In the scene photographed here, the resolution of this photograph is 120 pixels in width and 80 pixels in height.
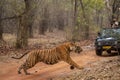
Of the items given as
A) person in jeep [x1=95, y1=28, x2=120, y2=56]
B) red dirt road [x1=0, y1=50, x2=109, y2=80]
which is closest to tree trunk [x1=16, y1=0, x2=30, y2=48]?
red dirt road [x1=0, y1=50, x2=109, y2=80]

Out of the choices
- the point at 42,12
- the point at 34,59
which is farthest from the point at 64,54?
the point at 42,12

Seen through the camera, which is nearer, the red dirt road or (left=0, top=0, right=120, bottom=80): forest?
the red dirt road

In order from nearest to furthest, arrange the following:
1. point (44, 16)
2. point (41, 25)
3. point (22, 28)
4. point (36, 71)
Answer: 1. point (36, 71)
2. point (22, 28)
3. point (41, 25)
4. point (44, 16)

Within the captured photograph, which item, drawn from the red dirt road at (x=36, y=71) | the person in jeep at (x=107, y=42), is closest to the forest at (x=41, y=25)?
the red dirt road at (x=36, y=71)

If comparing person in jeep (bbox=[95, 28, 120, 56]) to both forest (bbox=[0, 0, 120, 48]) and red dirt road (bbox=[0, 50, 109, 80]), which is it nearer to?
red dirt road (bbox=[0, 50, 109, 80])

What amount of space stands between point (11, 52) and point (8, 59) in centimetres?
312

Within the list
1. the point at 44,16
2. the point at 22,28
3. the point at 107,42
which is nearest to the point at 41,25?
the point at 44,16

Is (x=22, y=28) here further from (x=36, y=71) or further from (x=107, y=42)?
(x=36, y=71)

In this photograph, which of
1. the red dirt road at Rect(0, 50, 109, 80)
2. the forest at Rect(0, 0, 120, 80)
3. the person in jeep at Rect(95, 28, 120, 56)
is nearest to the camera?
the red dirt road at Rect(0, 50, 109, 80)

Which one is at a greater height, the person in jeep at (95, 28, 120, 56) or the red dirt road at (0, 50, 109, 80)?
the person in jeep at (95, 28, 120, 56)

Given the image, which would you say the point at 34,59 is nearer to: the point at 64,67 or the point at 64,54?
the point at 64,54

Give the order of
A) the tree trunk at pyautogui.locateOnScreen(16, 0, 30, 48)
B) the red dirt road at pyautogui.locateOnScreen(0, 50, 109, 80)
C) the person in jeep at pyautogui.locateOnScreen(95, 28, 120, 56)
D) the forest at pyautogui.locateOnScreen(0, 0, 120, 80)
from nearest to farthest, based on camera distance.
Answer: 1. the red dirt road at pyautogui.locateOnScreen(0, 50, 109, 80)
2. the person in jeep at pyautogui.locateOnScreen(95, 28, 120, 56)
3. the forest at pyautogui.locateOnScreen(0, 0, 120, 80)
4. the tree trunk at pyautogui.locateOnScreen(16, 0, 30, 48)

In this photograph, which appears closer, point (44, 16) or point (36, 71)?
point (36, 71)

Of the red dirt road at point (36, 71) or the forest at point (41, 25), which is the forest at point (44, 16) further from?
the red dirt road at point (36, 71)
